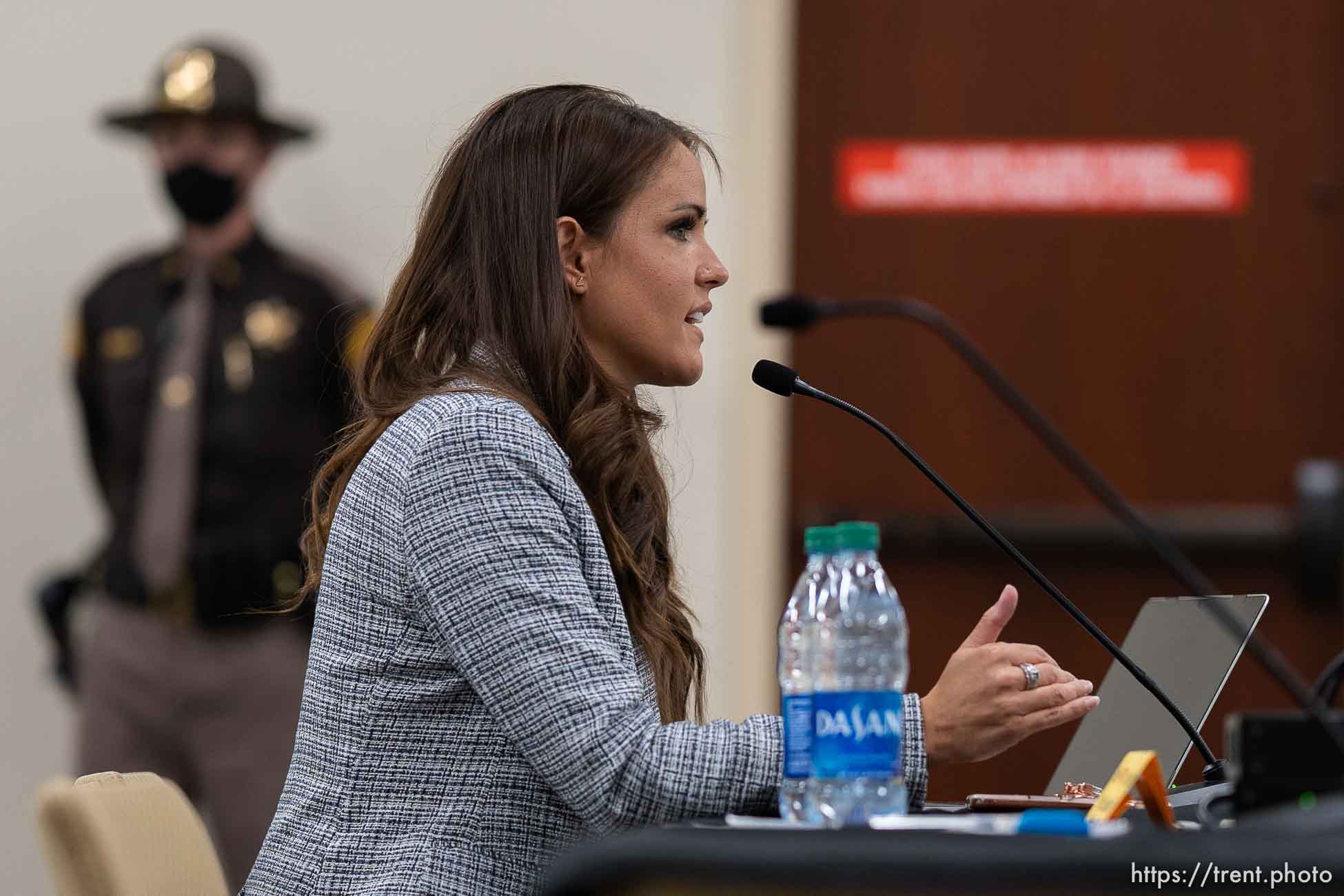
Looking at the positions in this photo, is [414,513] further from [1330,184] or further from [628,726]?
[1330,184]

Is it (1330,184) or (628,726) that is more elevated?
(1330,184)

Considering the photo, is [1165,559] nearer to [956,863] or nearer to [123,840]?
[956,863]

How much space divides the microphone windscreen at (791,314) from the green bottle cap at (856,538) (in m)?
0.74

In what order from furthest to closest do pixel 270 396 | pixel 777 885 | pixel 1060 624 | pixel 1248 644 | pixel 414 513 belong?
pixel 1060 624, pixel 270 396, pixel 414 513, pixel 1248 644, pixel 777 885

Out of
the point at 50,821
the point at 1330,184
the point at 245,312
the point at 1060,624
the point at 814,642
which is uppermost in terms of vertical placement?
the point at 1330,184

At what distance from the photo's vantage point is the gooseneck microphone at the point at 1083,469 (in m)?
1.02

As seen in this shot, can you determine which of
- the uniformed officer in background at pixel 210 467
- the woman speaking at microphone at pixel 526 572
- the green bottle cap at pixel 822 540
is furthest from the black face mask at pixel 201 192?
the green bottle cap at pixel 822 540

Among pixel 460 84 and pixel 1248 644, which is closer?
pixel 1248 644

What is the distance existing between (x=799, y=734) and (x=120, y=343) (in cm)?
273

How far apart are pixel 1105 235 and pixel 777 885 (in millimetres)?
3156

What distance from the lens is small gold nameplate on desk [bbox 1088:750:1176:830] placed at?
976 millimetres

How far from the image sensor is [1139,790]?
1041 mm

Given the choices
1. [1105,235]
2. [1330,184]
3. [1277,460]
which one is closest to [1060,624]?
[1277,460]

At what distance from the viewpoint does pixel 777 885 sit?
0.77 metres
